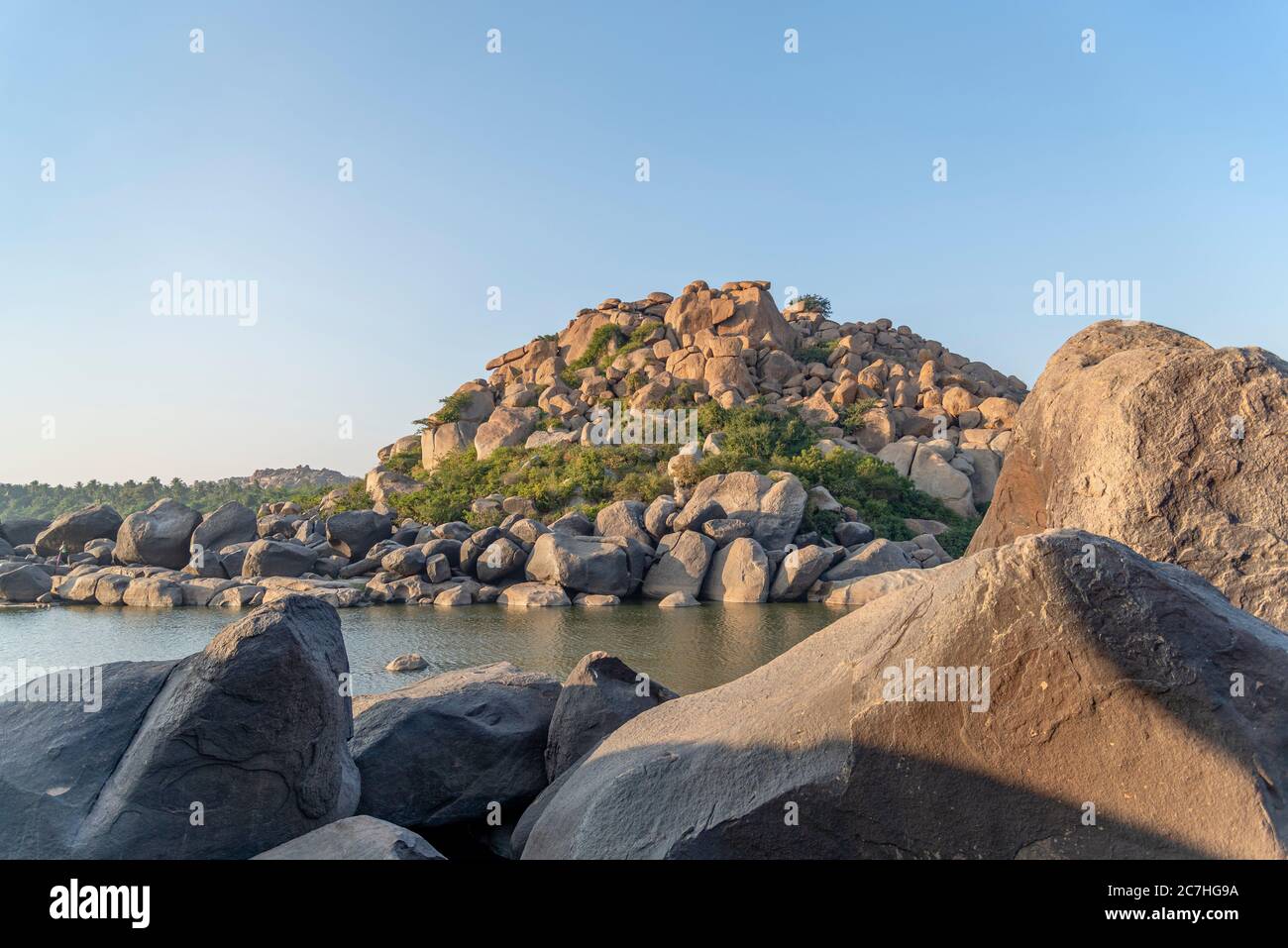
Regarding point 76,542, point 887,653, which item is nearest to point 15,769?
point 887,653

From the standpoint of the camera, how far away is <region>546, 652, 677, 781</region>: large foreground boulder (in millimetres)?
5969

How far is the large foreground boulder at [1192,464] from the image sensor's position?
19.2ft

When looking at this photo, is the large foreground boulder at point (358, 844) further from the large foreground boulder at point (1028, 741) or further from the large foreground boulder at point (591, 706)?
the large foreground boulder at point (591, 706)

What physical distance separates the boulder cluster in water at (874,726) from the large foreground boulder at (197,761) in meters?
0.01

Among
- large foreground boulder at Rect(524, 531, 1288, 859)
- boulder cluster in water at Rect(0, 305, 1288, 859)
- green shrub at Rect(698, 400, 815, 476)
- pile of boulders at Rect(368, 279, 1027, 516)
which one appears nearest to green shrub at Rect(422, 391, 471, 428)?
pile of boulders at Rect(368, 279, 1027, 516)

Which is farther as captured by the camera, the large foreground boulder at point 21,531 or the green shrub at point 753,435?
the large foreground boulder at point 21,531

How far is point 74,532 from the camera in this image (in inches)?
992

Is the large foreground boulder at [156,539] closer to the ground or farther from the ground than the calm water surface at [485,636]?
farther from the ground

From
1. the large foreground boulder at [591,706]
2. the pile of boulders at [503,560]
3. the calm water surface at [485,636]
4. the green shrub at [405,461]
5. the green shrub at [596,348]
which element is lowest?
the calm water surface at [485,636]

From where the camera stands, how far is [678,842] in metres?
3.84

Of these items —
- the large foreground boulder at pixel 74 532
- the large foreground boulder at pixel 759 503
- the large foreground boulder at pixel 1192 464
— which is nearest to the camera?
the large foreground boulder at pixel 1192 464

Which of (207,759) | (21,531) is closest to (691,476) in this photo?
(21,531)

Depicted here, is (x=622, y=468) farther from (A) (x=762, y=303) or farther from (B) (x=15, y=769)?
(B) (x=15, y=769)

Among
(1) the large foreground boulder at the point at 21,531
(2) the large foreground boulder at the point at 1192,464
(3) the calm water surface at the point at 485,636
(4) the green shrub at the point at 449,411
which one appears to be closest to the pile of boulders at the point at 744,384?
(4) the green shrub at the point at 449,411
